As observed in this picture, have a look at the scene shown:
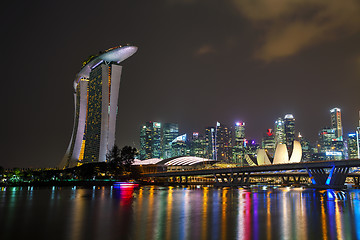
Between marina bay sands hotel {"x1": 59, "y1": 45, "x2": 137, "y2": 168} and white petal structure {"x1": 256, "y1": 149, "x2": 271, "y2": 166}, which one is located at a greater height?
marina bay sands hotel {"x1": 59, "y1": 45, "x2": 137, "y2": 168}

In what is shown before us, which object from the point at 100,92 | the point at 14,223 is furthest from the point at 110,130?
the point at 14,223

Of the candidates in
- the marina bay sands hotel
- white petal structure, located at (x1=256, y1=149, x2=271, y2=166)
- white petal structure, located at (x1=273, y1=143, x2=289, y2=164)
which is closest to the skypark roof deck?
the marina bay sands hotel

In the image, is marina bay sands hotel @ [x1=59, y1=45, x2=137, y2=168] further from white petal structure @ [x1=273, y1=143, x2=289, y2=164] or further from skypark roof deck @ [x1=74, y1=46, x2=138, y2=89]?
white petal structure @ [x1=273, y1=143, x2=289, y2=164]

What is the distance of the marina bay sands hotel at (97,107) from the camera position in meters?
165

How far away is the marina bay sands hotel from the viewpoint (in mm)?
164625

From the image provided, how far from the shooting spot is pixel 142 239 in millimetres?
18562

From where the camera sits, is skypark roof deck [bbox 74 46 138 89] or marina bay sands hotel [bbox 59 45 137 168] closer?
marina bay sands hotel [bbox 59 45 137 168]

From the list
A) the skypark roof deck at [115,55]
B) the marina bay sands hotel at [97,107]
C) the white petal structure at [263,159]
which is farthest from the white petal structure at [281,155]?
the skypark roof deck at [115,55]

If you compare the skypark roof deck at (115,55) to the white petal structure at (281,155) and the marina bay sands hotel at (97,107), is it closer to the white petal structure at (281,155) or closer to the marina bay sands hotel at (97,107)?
the marina bay sands hotel at (97,107)

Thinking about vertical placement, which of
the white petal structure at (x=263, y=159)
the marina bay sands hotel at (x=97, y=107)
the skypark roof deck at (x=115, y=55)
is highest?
the skypark roof deck at (x=115, y=55)

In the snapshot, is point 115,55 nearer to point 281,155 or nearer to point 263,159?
point 281,155

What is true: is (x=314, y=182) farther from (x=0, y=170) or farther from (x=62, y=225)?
(x=0, y=170)

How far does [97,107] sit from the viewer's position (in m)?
169

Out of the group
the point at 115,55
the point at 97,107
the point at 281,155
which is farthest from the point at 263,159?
the point at 115,55
